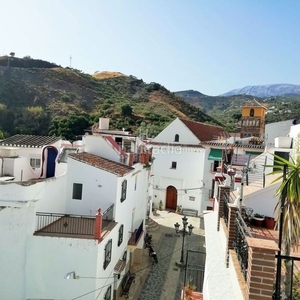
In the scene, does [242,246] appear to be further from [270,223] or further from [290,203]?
[270,223]

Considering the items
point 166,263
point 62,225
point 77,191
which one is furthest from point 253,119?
point 62,225

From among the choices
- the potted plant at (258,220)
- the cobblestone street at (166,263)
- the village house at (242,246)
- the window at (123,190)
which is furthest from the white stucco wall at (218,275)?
the cobblestone street at (166,263)

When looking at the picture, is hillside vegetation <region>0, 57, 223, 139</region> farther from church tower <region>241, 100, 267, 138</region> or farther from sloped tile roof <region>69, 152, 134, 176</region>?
sloped tile roof <region>69, 152, 134, 176</region>

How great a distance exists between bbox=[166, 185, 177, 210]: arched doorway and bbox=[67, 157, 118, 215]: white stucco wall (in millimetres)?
20538

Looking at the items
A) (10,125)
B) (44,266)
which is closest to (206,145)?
(44,266)

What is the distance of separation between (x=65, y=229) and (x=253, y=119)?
37021 mm

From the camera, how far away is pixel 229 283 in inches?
282

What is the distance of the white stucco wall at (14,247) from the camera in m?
12.6

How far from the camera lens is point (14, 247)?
12734mm

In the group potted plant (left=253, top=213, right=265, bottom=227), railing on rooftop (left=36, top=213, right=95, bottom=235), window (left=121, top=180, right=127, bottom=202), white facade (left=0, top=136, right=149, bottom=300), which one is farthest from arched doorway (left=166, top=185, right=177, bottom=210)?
potted plant (left=253, top=213, right=265, bottom=227)

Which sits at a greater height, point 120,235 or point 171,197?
point 120,235

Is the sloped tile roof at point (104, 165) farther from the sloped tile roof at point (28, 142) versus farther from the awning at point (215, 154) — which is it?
the awning at point (215, 154)

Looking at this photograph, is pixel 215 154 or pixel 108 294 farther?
pixel 215 154

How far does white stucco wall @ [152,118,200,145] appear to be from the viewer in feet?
113
